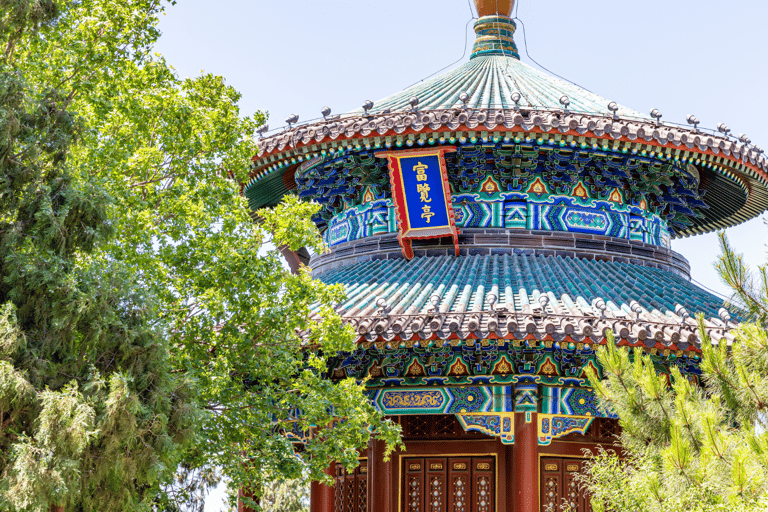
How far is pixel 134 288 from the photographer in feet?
25.5

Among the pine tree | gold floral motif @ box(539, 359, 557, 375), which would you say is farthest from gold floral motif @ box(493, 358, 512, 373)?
the pine tree

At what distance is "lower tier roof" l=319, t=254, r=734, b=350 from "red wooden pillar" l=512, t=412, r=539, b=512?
1499 millimetres

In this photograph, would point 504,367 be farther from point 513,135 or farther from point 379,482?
point 513,135

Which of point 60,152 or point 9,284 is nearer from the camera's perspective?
point 9,284

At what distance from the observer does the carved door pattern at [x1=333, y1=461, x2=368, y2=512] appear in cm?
1291

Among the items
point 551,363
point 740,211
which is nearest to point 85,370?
point 551,363

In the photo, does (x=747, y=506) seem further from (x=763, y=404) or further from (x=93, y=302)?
(x=93, y=302)

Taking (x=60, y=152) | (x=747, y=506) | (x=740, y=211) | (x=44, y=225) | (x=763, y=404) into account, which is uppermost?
(x=740, y=211)

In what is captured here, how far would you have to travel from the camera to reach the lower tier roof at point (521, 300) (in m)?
10.5

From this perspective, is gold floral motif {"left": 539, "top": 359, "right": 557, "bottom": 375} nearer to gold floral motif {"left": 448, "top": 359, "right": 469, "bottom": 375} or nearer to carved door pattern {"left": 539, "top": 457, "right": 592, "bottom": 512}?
gold floral motif {"left": 448, "top": 359, "right": 469, "bottom": 375}

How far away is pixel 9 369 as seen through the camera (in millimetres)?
6555

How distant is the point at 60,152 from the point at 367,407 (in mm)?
3762

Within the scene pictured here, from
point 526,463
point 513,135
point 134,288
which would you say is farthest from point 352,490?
point 134,288

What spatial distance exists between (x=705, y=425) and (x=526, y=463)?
4692 millimetres
